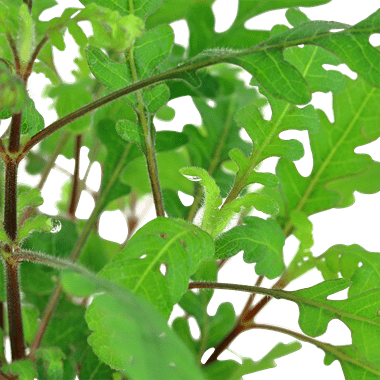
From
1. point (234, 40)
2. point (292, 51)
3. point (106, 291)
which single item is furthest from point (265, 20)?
point (106, 291)

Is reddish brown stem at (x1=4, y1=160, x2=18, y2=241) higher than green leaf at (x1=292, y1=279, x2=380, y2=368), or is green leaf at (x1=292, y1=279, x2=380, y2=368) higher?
reddish brown stem at (x1=4, y1=160, x2=18, y2=241)

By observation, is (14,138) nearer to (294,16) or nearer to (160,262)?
(160,262)

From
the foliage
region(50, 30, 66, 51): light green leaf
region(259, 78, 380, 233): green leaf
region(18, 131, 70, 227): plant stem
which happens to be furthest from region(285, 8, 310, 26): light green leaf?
region(18, 131, 70, 227): plant stem

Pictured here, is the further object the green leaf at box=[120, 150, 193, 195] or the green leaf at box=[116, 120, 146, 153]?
the green leaf at box=[120, 150, 193, 195]

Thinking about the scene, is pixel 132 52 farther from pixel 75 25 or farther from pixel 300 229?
pixel 300 229

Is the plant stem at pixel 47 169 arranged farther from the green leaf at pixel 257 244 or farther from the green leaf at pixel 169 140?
the green leaf at pixel 257 244

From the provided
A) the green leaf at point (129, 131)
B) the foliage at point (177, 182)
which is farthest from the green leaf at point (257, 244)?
the green leaf at point (129, 131)

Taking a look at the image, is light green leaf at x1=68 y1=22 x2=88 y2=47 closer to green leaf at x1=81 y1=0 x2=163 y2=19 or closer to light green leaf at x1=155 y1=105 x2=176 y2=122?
green leaf at x1=81 y1=0 x2=163 y2=19
